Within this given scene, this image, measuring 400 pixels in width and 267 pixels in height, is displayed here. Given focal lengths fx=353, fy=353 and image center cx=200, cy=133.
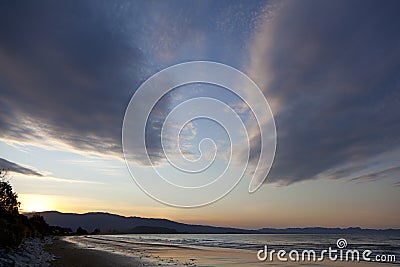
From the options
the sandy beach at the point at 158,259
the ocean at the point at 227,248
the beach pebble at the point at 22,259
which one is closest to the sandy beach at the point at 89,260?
the sandy beach at the point at 158,259

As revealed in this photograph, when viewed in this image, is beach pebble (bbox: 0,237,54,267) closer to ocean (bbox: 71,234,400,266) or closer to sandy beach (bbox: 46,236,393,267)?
sandy beach (bbox: 46,236,393,267)

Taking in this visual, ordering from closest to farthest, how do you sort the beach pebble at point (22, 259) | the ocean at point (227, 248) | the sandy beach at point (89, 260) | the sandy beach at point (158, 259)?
the beach pebble at point (22, 259) < the sandy beach at point (89, 260) < the sandy beach at point (158, 259) < the ocean at point (227, 248)

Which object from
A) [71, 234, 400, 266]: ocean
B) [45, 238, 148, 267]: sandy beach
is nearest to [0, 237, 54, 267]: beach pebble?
[45, 238, 148, 267]: sandy beach

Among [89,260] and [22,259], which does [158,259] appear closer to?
[89,260]

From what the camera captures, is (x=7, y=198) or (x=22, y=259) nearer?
(x=22, y=259)

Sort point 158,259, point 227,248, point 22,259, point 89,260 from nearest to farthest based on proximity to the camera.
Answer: point 22,259 → point 89,260 → point 158,259 → point 227,248

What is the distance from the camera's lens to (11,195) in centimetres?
4375

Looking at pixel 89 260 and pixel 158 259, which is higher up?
pixel 89 260

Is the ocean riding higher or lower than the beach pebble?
lower

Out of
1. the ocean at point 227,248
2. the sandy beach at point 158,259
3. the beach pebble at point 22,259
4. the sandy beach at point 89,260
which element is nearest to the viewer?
the beach pebble at point 22,259

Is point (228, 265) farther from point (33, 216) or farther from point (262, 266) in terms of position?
point (33, 216)

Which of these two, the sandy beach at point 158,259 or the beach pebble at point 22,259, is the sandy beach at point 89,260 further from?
the beach pebble at point 22,259

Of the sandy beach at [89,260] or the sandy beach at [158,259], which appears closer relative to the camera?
the sandy beach at [89,260]

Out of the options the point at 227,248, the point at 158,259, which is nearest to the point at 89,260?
the point at 158,259
